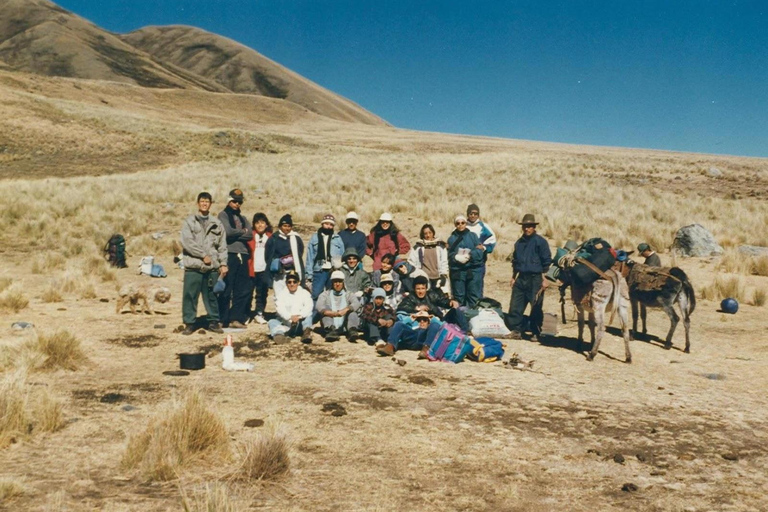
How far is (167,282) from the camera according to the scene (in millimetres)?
14297

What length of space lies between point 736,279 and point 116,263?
1566cm

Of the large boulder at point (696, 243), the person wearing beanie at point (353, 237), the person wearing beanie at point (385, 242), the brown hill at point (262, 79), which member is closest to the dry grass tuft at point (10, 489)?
the person wearing beanie at point (353, 237)

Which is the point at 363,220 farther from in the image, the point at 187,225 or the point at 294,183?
the point at 187,225

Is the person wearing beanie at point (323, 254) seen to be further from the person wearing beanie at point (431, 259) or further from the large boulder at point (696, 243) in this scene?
the large boulder at point (696, 243)

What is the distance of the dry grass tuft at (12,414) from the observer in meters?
4.68

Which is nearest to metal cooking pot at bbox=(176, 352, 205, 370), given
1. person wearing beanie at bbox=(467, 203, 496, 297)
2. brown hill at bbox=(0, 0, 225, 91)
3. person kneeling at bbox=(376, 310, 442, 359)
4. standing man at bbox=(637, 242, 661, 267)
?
person kneeling at bbox=(376, 310, 442, 359)

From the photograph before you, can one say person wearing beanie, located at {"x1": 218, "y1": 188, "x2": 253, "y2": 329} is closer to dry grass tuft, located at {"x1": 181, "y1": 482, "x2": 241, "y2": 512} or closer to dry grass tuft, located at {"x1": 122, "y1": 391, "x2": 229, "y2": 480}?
dry grass tuft, located at {"x1": 122, "y1": 391, "x2": 229, "y2": 480}

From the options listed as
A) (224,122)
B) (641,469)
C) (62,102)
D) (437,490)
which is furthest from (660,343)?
(224,122)

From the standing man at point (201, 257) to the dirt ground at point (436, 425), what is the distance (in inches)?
24.6

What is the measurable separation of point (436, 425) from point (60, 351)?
16.1ft

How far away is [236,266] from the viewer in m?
9.96

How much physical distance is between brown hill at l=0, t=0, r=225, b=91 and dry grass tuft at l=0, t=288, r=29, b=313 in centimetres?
12776

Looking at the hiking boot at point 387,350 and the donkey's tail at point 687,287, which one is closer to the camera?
the hiking boot at point 387,350

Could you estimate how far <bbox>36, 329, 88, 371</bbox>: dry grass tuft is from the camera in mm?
7026
